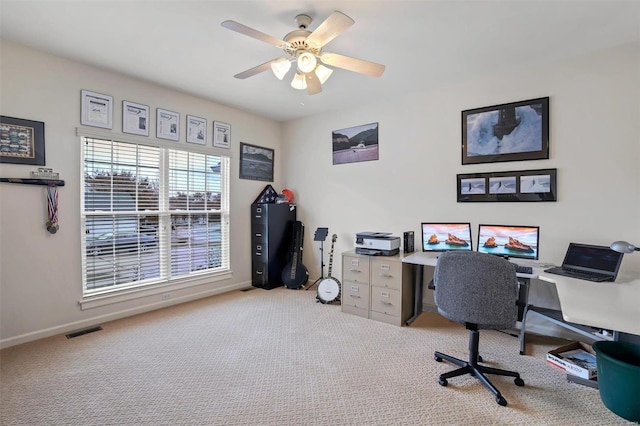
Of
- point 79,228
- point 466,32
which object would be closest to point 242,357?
point 79,228

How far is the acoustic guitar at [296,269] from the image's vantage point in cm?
435

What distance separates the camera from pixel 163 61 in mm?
2861

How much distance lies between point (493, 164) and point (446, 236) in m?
0.91

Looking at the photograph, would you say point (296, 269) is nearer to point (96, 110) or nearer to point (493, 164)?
point (493, 164)

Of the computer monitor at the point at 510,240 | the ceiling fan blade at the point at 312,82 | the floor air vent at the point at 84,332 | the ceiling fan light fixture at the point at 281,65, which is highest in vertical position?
the ceiling fan light fixture at the point at 281,65

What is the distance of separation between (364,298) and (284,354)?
3.88ft

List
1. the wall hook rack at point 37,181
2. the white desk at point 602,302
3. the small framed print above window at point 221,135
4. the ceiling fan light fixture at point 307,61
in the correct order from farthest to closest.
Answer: the small framed print above window at point 221,135
the wall hook rack at point 37,181
the ceiling fan light fixture at point 307,61
the white desk at point 602,302

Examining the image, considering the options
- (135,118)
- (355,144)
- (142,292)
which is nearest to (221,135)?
(135,118)

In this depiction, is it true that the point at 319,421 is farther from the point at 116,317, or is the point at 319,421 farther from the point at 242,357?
the point at 116,317

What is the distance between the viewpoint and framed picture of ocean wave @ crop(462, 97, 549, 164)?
113 inches

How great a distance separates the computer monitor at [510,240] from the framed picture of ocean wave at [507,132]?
74cm

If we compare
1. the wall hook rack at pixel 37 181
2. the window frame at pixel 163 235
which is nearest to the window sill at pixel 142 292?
the window frame at pixel 163 235

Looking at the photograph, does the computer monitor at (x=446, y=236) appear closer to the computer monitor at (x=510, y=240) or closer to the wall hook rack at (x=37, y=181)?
the computer monitor at (x=510, y=240)

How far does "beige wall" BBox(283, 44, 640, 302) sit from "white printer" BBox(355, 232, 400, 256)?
0.49m
